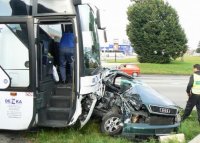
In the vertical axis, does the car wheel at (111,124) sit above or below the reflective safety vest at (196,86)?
below

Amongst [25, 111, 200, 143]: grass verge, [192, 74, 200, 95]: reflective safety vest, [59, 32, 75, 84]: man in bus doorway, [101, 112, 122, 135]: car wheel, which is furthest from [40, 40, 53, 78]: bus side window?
[192, 74, 200, 95]: reflective safety vest

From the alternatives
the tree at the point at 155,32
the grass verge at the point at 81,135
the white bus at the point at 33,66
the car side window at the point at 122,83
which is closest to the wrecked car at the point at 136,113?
the car side window at the point at 122,83

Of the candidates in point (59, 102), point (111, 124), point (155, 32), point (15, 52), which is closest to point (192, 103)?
point (111, 124)

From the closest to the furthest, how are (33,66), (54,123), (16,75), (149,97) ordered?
(33,66), (16,75), (54,123), (149,97)

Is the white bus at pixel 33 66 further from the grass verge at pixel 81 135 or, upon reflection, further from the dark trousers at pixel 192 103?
the dark trousers at pixel 192 103

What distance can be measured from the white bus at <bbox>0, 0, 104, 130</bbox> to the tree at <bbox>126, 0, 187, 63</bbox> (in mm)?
42308

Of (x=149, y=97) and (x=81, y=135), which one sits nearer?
(x=81, y=135)

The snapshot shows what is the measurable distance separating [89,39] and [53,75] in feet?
3.61

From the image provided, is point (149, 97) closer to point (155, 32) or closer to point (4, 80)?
point (4, 80)

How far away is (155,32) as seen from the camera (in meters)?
50.9

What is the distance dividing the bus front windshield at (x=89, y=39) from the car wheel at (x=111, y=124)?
3.52ft

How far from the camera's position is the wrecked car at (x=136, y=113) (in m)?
8.89

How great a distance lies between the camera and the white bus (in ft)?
27.6

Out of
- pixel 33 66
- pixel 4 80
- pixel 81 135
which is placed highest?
pixel 33 66
